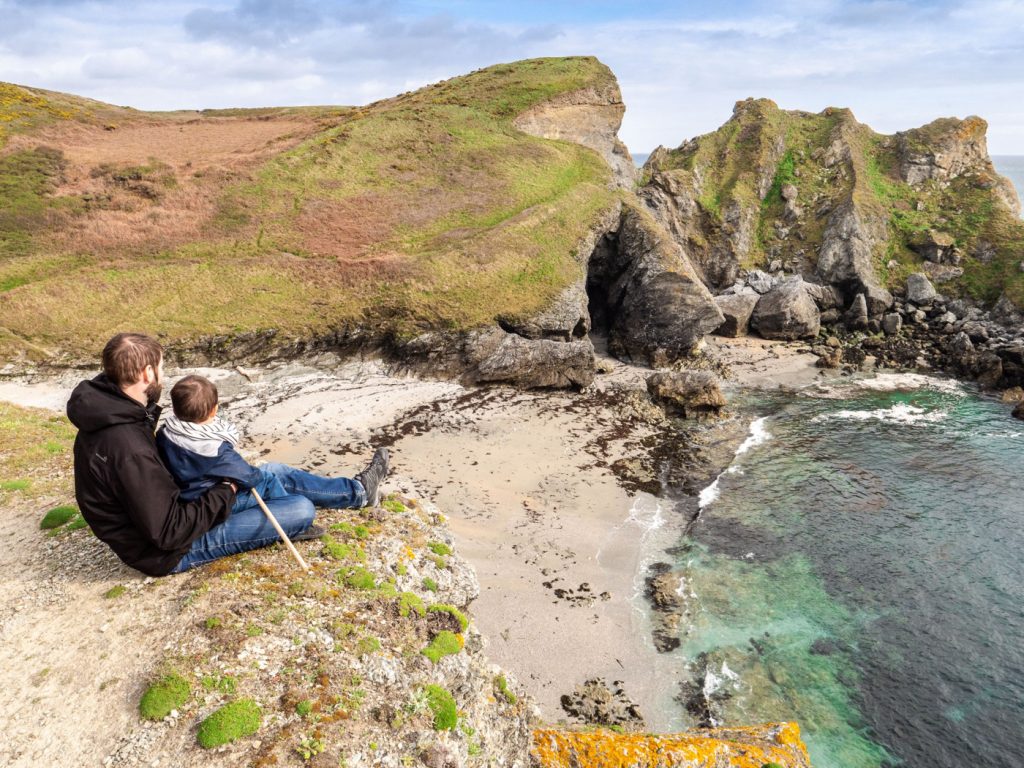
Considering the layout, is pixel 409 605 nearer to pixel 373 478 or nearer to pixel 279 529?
pixel 279 529

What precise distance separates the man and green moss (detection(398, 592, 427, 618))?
3168 mm

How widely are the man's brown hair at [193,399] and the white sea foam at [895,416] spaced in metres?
42.2

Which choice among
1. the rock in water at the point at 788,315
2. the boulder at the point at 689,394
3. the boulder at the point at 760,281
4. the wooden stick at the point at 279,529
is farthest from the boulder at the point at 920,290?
the wooden stick at the point at 279,529

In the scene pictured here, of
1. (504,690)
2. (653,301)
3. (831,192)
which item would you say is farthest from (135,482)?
(831,192)

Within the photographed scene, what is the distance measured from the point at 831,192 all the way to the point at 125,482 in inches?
3646

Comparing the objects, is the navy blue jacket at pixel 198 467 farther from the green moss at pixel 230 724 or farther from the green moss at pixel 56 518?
the green moss at pixel 56 518

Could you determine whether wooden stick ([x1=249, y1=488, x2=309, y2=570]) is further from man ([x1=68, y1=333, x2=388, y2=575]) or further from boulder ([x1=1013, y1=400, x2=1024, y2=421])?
boulder ([x1=1013, y1=400, x2=1024, y2=421])

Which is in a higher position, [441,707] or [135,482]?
[135,482]

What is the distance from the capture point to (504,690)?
1034 centimetres

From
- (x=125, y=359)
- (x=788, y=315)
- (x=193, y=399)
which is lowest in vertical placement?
(x=788, y=315)

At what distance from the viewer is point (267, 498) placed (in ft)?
34.8

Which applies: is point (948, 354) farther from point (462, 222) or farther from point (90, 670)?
point (90, 670)

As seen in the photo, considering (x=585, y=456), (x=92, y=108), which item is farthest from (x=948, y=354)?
(x=92, y=108)

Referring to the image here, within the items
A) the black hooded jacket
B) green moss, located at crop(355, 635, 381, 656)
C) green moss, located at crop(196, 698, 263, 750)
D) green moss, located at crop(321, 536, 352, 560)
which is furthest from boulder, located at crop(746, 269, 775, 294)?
green moss, located at crop(196, 698, 263, 750)
